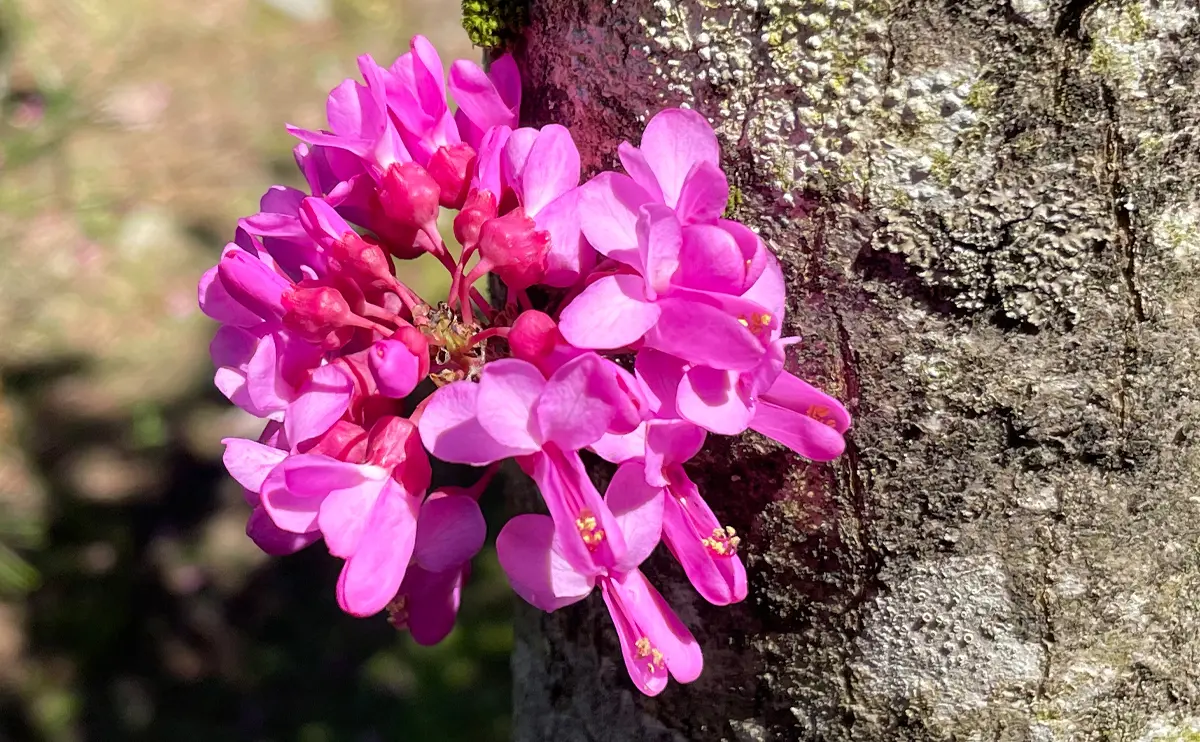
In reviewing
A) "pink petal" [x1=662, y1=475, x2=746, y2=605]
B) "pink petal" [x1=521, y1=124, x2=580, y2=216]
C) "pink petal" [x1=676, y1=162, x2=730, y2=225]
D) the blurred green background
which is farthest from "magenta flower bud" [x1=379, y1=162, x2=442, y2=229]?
the blurred green background

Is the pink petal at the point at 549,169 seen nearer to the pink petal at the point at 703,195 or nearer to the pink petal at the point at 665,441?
the pink petal at the point at 703,195

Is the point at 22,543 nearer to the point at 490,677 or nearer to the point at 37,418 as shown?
the point at 37,418

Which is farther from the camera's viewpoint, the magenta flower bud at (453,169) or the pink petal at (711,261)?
the magenta flower bud at (453,169)

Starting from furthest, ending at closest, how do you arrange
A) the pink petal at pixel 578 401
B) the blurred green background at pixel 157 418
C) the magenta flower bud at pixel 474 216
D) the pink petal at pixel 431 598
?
the blurred green background at pixel 157 418 → the pink petal at pixel 431 598 → the magenta flower bud at pixel 474 216 → the pink petal at pixel 578 401

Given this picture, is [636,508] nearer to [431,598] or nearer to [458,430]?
[458,430]

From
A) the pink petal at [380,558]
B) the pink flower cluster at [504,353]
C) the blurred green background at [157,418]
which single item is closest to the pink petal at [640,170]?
the pink flower cluster at [504,353]

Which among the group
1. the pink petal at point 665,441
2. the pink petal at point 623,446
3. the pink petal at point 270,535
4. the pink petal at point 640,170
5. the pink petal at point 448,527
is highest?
the pink petal at point 640,170

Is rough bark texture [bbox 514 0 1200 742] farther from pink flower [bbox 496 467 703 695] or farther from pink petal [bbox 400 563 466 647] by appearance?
pink petal [bbox 400 563 466 647]
